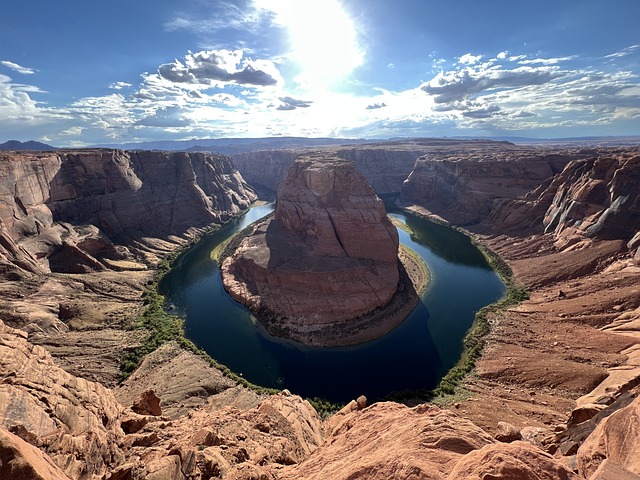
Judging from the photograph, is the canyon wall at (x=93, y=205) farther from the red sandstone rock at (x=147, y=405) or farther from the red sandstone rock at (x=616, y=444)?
the red sandstone rock at (x=616, y=444)

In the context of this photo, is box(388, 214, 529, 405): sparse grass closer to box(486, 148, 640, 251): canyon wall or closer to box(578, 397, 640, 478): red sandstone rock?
box(486, 148, 640, 251): canyon wall

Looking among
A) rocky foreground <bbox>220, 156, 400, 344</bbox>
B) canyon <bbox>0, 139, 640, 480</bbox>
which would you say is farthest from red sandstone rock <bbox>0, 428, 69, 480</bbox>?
rocky foreground <bbox>220, 156, 400, 344</bbox>

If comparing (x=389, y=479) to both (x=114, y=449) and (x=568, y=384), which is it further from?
(x=568, y=384)

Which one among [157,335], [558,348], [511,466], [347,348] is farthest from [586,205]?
[157,335]

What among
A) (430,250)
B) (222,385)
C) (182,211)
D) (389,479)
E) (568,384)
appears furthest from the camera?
(182,211)

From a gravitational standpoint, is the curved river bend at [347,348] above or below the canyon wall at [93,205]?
below

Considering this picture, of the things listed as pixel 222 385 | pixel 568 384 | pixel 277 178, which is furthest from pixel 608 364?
pixel 277 178

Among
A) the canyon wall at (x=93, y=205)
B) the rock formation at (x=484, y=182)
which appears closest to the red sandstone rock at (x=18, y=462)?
the canyon wall at (x=93, y=205)
